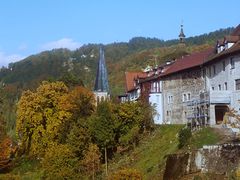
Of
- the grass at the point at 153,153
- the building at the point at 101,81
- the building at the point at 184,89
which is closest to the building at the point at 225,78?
the building at the point at 184,89

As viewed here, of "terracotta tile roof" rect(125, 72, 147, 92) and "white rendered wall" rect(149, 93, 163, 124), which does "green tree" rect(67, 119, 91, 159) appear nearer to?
"white rendered wall" rect(149, 93, 163, 124)

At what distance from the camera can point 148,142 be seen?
57.0m

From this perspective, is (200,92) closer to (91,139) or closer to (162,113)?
(162,113)

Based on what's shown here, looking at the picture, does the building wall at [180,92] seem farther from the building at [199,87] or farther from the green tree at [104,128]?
the green tree at [104,128]

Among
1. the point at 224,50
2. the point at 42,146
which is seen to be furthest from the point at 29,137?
the point at 224,50

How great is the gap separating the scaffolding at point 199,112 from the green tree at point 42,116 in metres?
18.4

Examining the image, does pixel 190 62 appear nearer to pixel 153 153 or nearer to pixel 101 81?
pixel 153 153

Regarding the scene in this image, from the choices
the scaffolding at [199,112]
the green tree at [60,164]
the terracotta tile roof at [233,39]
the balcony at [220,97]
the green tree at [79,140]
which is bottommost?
the green tree at [60,164]

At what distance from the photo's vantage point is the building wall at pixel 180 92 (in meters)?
58.4

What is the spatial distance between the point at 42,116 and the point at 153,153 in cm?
2299

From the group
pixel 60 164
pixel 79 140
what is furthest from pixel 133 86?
pixel 60 164

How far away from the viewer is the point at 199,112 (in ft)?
177

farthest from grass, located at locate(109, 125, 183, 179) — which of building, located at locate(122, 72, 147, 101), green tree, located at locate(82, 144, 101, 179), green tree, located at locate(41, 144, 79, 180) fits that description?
building, located at locate(122, 72, 147, 101)

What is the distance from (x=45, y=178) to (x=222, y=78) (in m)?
21.5
